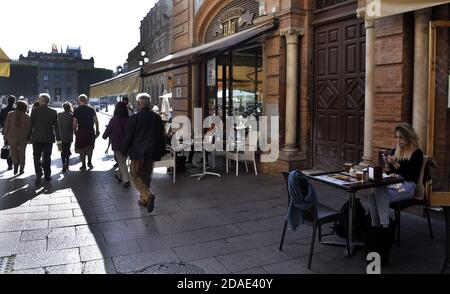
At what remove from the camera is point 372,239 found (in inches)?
161

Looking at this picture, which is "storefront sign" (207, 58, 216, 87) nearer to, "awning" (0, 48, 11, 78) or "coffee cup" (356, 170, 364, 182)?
"awning" (0, 48, 11, 78)

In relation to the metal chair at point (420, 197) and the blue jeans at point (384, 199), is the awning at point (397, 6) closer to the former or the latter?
the metal chair at point (420, 197)

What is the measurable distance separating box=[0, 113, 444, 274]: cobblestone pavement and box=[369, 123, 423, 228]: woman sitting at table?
0.54 meters

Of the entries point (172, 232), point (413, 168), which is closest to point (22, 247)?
point (172, 232)

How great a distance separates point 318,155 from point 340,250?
4.25 meters

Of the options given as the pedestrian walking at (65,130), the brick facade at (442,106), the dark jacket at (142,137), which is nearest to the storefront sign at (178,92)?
the pedestrian walking at (65,130)

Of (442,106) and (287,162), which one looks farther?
(287,162)

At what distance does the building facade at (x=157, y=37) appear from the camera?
3844 cm

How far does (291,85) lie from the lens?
8.68 m

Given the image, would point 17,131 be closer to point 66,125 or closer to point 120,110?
point 66,125

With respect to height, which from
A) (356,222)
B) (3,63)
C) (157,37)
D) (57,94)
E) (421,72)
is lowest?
(356,222)

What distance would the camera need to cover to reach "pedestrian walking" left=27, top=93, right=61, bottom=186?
8.23m

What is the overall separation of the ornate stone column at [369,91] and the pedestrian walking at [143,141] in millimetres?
3337

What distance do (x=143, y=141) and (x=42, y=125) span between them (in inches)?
123
